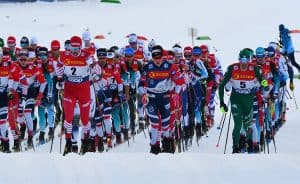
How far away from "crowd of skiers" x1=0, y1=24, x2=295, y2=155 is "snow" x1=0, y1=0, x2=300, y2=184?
61 centimetres

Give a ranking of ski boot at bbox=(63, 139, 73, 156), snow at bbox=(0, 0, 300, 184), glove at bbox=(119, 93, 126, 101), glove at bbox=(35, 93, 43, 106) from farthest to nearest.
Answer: glove at bbox=(119, 93, 126, 101)
glove at bbox=(35, 93, 43, 106)
ski boot at bbox=(63, 139, 73, 156)
snow at bbox=(0, 0, 300, 184)

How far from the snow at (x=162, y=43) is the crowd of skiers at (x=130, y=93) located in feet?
2.01

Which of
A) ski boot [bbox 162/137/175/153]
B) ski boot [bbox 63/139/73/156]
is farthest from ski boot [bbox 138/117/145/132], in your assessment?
ski boot [bbox 63/139/73/156]

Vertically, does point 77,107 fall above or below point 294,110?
above

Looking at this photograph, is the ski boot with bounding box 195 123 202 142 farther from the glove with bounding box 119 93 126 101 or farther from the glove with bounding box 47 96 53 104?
the glove with bounding box 47 96 53 104

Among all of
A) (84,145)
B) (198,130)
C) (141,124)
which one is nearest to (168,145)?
(84,145)

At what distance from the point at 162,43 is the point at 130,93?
21.5 metres

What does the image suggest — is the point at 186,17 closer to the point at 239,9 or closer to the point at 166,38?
the point at 239,9

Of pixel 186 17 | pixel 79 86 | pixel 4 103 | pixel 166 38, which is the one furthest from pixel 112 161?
pixel 186 17

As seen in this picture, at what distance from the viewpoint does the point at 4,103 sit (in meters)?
14.7

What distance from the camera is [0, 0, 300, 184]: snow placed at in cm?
967

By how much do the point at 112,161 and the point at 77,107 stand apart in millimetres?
4199

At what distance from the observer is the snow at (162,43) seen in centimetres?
967

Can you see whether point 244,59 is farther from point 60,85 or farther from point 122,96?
point 122,96
